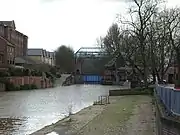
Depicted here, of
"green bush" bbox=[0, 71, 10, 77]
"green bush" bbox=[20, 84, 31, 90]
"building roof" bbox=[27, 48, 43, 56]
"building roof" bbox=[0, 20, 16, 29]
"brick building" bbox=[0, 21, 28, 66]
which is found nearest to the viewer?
Answer: "green bush" bbox=[0, 71, 10, 77]

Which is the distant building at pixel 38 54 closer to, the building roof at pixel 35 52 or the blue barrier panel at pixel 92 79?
the building roof at pixel 35 52

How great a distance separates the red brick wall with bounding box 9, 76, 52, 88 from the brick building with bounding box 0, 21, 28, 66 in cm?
734

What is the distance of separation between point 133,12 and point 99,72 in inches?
3509

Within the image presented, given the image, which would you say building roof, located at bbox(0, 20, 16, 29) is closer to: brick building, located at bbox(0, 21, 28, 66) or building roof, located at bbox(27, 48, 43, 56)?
brick building, located at bbox(0, 21, 28, 66)

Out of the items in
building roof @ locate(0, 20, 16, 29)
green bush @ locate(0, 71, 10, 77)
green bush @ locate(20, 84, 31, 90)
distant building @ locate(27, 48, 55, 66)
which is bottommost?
green bush @ locate(20, 84, 31, 90)

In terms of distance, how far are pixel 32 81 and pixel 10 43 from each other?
21.7 metres

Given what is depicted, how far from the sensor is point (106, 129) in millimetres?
21625

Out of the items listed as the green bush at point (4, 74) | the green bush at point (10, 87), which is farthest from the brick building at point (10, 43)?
the green bush at point (10, 87)

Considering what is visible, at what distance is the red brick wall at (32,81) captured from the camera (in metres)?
85.5

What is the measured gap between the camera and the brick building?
10489 cm

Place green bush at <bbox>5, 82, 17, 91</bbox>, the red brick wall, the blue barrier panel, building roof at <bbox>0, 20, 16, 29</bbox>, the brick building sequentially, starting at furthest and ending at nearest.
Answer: the blue barrier panel → building roof at <bbox>0, 20, 16, 29</bbox> → the brick building → the red brick wall → green bush at <bbox>5, 82, 17, 91</bbox>

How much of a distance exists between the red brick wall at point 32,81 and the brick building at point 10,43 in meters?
7.34

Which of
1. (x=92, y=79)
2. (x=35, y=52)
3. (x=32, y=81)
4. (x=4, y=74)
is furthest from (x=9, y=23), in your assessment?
(x=4, y=74)

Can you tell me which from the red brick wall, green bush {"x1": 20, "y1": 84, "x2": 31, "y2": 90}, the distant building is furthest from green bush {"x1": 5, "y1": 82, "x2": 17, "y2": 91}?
the distant building
